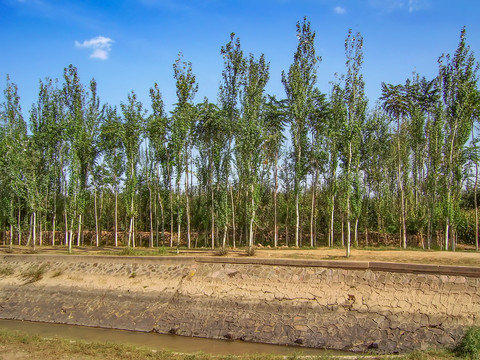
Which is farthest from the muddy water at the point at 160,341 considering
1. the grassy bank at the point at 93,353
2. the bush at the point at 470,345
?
the bush at the point at 470,345

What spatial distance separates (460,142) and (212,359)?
18567 mm

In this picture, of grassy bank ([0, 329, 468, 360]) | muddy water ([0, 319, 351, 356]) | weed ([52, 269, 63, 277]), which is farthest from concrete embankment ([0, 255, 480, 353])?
grassy bank ([0, 329, 468, 360])

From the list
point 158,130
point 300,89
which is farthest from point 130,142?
point 300,89

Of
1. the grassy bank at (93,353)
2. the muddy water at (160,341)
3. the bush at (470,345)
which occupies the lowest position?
the muddy water at (160,341)

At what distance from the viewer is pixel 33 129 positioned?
26.5 metres

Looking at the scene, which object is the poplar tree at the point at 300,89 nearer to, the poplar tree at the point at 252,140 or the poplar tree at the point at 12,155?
the poplar tree at the point at 252,140

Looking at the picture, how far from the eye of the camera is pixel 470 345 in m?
9.33

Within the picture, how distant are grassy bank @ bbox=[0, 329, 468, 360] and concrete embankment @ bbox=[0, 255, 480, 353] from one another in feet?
5.04

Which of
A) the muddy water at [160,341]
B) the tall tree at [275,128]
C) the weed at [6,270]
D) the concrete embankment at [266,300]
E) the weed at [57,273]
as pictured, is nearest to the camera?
the muddy water at [160,341]

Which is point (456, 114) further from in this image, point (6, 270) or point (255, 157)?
point (6, 270)

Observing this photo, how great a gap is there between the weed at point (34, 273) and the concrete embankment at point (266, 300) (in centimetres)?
15

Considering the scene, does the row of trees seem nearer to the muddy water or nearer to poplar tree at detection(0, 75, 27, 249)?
poplar tree at detection(0, 75, 27, 249)

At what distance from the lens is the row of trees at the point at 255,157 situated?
2016 centimetres

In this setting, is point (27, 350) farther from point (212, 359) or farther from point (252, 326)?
point (252, 326)
